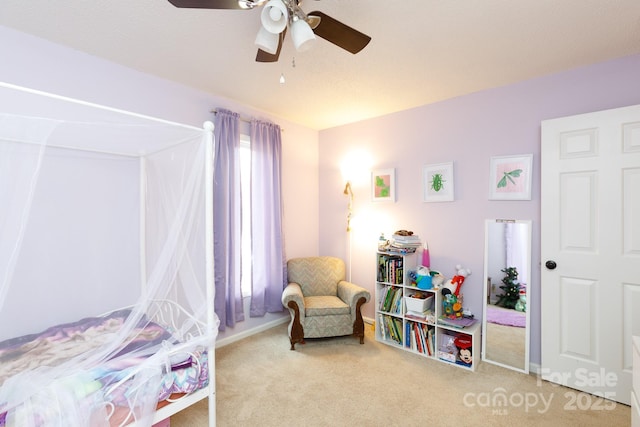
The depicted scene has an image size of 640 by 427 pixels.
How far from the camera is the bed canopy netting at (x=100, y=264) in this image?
1.34 meters

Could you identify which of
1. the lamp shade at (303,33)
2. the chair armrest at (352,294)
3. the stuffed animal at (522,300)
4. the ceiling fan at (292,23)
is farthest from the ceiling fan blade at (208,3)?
the stuffed animal at (522,300)

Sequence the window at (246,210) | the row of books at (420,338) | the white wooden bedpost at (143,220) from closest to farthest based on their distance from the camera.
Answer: the white wooden bedpost at (143,220) < the row of books at (420,338) < the window at (246,210)

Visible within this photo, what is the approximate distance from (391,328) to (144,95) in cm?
340

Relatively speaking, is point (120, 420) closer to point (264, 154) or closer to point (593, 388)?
point (264, 154)

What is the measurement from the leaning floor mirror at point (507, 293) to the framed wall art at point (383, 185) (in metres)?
1.12

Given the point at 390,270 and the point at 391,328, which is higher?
the point at 390,270

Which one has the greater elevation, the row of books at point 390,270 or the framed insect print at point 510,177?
the framed insect print at point 510,177

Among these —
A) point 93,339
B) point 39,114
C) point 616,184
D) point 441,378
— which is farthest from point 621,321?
point 39,114

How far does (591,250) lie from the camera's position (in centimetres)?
235

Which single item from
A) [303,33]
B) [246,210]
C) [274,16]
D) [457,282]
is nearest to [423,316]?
[457,282]

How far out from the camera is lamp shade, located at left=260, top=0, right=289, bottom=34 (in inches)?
53.5

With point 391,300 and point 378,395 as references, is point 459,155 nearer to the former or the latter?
point 391,300

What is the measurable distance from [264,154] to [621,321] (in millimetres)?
3584

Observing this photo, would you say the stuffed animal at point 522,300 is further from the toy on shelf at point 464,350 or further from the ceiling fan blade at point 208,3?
the ceiling fan blade at point 208,3
